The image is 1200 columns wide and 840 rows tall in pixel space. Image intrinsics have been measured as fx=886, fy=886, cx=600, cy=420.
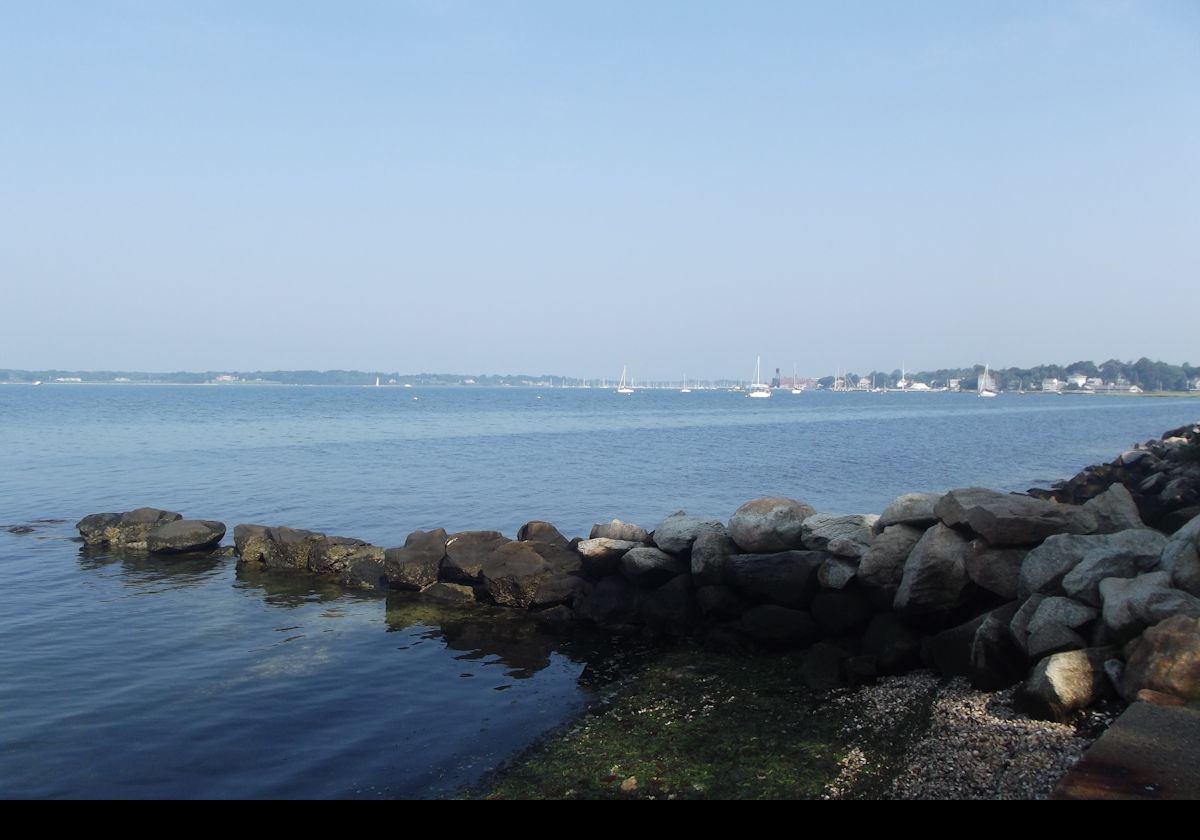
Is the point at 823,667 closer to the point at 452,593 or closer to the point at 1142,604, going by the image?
the point at 1142,604

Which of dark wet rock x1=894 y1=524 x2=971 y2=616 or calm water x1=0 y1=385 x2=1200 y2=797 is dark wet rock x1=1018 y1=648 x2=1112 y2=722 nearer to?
dark wet rock x1=894 y1=524 x2=971 y2=616

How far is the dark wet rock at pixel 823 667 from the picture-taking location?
36.2ft

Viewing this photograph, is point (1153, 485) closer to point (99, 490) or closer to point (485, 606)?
point (485, 606)

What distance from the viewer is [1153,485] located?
24.0 metres

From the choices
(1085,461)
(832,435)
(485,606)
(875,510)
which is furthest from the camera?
(832,435)

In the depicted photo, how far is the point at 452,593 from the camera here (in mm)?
16688

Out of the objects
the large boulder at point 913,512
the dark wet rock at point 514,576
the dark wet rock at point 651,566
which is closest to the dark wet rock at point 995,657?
the large boulder at point 913,512

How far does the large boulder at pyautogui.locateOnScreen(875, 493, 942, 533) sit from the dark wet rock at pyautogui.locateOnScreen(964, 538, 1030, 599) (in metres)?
1.10

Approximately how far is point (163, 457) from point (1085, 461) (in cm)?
4841

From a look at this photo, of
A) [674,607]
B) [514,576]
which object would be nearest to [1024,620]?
[674,607]

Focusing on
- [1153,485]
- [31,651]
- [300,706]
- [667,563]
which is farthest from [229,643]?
[1153,485]

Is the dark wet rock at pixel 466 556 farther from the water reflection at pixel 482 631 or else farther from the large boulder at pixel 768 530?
the large boulder at pixel 768 530

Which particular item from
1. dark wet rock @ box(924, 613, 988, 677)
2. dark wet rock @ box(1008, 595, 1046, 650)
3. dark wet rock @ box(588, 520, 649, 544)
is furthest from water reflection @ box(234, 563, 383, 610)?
dark wet rock @ box(1008, 595, 1046, 650)

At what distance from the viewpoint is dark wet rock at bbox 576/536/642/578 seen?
1554 cm
